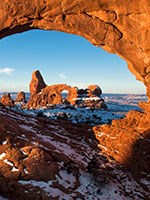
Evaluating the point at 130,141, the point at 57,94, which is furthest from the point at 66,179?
the point at 57,94

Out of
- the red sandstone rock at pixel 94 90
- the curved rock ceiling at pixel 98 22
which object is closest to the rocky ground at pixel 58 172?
the curved rock ceiling at pixel 98 22

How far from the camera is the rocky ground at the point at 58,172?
43.6 feet

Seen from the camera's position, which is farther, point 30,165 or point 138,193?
point 138,193

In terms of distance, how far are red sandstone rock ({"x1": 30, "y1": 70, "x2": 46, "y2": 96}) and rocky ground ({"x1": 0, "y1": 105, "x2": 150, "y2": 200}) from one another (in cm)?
6972

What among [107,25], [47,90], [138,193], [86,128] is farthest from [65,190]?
[47,90]

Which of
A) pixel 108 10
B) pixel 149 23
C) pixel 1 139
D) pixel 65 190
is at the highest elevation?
pixel 108 10

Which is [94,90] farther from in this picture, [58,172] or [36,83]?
[58,172]

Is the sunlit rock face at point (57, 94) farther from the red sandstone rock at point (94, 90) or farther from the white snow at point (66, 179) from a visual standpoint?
the white snow at point (66, 179)

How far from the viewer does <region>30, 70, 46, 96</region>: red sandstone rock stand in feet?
293

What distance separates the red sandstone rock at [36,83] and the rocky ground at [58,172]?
229 feet

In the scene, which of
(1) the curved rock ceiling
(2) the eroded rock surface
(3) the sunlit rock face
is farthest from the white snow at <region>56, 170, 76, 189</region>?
(3) the sunlit rock face

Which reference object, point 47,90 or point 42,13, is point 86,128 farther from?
point 47,90

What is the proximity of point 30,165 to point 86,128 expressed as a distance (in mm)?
12637

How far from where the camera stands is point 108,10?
15.5 m
